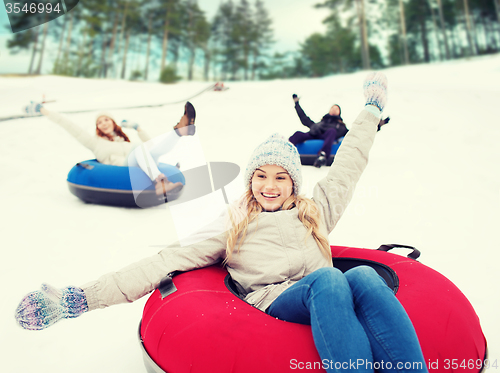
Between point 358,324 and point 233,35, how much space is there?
19836 mm

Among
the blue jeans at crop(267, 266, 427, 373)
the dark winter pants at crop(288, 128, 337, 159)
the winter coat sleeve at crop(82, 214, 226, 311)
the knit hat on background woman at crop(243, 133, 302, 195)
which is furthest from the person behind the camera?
the dark winter pants at crop(288, 128, 337, 159)

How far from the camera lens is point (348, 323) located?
0.95 metres

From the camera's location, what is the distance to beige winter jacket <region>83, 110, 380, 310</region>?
4.21 ft

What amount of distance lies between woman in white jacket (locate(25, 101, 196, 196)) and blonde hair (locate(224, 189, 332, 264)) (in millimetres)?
1643

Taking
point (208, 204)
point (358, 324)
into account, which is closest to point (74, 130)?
point (208, 204)

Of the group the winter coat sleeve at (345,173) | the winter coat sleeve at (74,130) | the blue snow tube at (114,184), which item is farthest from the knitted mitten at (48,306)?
the winter coat sleeve at (74,130)

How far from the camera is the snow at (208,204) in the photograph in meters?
Answer: 1.66

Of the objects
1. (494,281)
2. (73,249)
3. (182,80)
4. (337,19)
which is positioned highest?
(337,19)

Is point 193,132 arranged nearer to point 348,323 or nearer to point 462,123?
point 348,323

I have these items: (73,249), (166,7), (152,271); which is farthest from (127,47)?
(152,271)

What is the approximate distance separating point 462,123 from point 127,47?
1666 centimetres

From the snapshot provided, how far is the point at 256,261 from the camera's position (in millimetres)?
1423

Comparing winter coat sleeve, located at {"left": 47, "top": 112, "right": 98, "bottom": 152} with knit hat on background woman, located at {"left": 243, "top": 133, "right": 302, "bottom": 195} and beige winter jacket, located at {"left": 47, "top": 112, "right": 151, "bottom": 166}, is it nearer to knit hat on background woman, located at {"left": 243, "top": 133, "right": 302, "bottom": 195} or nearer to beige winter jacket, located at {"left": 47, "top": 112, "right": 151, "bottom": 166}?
beige winter jacket, located at {"left": 47, "top": 112, "right": 151, "bottom": 166}

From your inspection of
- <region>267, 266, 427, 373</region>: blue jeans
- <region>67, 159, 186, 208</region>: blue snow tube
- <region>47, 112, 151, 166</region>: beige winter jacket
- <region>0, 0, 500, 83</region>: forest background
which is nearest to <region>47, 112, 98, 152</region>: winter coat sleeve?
<region>47, 112, 151, 166</region>: beige winter jacket
